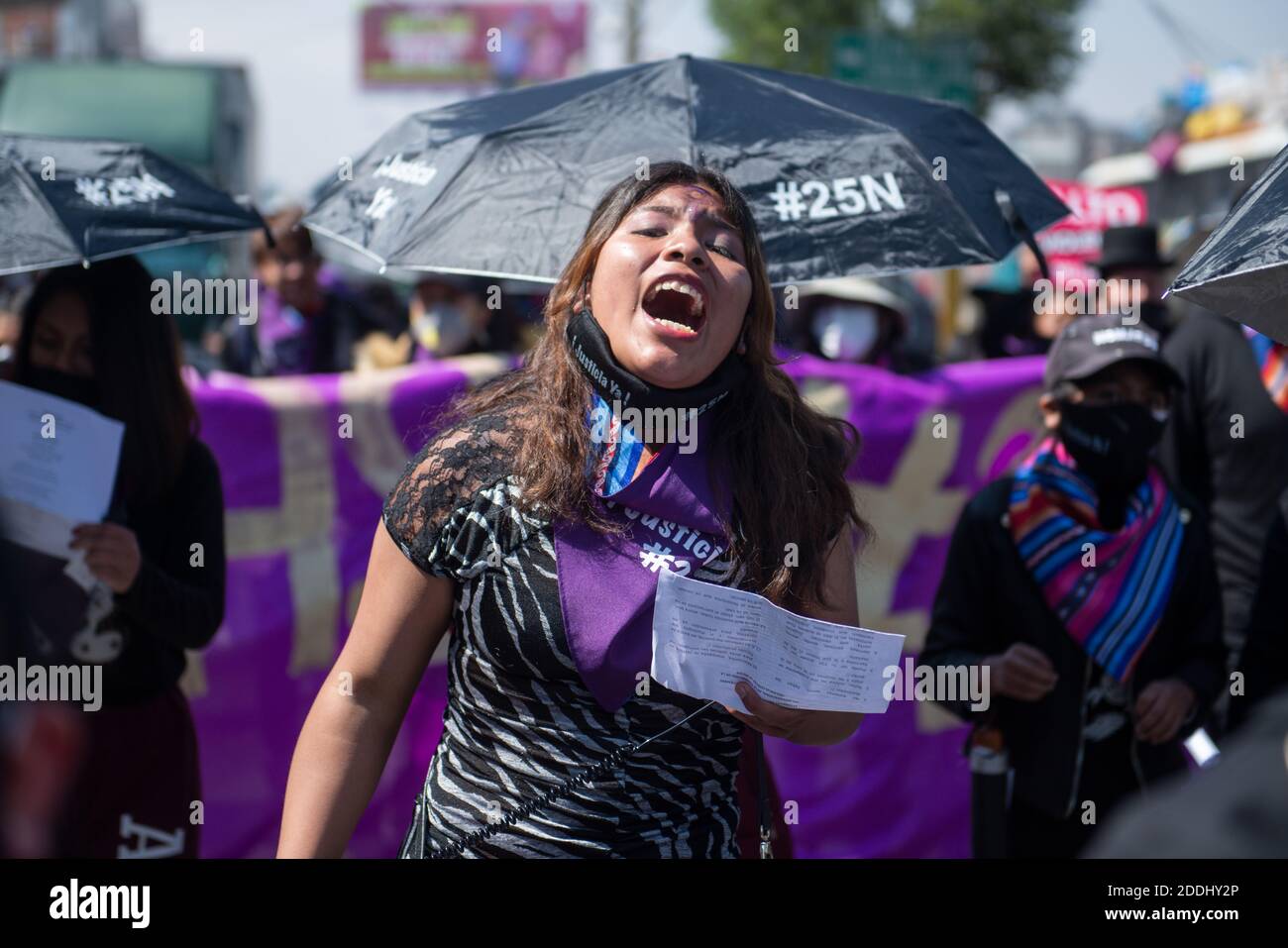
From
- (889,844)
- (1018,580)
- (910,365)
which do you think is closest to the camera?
(1018,580)

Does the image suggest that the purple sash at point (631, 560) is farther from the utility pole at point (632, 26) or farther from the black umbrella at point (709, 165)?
the utility pole at point (632, 26)

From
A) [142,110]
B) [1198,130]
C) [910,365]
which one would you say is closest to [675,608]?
[910,365]

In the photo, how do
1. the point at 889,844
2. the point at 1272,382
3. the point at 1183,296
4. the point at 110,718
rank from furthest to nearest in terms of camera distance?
the point at 889,844
the point at 1272,382
the point at 110,718
the point at 1183,296

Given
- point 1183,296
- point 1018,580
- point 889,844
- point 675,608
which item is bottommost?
point 889,844

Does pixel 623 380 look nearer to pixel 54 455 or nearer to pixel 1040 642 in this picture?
pixel 54 455

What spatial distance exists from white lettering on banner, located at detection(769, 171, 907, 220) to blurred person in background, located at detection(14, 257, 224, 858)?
148 centimetres

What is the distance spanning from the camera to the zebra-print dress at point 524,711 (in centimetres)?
223

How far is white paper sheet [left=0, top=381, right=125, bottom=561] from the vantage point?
314 centimetres

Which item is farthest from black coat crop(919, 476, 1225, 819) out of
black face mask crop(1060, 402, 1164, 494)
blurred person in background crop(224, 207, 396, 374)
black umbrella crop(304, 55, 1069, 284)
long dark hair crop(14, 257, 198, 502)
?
blurred person in background crop(224, 207, 396, 374)

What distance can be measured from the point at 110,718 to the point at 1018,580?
7.06ft

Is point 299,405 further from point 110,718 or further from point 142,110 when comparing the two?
point 142,110

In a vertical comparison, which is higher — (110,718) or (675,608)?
(675,608)

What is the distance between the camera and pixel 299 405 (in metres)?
4.91

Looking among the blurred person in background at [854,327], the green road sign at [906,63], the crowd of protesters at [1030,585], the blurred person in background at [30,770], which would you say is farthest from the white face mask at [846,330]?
the green road sign at [906,63]
